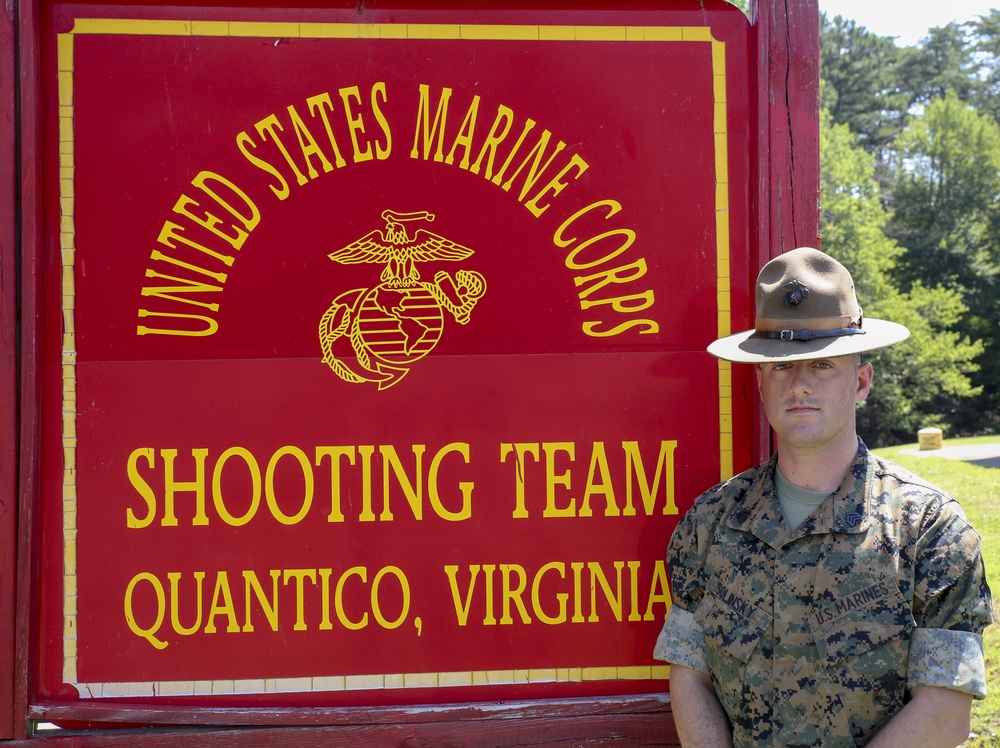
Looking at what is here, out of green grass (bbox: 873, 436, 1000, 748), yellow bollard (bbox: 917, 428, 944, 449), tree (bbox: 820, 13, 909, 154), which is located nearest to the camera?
green grass (bbox: 873, 436, 1000, 748)

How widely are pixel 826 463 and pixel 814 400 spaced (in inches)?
6.2

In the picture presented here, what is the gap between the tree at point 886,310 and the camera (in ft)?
94.5

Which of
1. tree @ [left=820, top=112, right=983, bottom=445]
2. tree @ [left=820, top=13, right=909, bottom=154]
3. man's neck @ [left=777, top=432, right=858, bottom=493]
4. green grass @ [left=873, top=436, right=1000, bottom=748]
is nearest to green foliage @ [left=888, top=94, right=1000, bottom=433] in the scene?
tree @ [left=820, top=112, right=983, bottom=445]

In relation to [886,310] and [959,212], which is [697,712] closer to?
[886,310]

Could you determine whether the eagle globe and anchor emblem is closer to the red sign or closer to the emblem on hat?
the red sign

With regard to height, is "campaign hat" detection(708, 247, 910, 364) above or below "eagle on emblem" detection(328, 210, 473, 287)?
below

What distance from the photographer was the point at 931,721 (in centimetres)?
201

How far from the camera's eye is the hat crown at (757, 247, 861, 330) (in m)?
2.22

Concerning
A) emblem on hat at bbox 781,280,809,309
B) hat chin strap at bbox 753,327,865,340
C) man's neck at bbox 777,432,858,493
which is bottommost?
man's neck at bbox 777,432,858,493

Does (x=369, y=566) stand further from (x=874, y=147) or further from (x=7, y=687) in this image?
(x=874, y=147)

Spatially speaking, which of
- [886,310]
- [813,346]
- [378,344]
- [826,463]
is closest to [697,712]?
[826,463]

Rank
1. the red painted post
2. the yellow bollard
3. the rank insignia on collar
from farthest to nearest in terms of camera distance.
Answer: the yellow bollard
the red painted post
the rank insignia on collar

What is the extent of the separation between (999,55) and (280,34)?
46.2m

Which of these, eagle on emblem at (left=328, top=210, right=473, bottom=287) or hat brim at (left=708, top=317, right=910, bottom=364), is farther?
eagle on emblem at (left=328, top=210, right=473, bottom=287)
